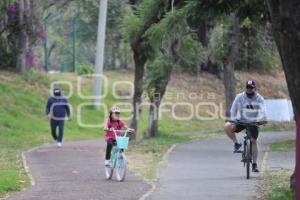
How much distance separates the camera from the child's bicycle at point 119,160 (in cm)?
1409

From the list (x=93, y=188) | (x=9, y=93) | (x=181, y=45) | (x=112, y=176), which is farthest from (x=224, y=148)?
(x=9, y=93)

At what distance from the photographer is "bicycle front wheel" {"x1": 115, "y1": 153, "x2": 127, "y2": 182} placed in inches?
556

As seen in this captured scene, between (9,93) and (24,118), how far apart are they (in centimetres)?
275

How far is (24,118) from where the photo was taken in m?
28.9

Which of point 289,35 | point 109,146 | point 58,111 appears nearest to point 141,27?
point 58,111

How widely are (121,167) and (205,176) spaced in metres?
1.77

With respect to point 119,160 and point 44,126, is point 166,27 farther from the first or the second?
point 44,126

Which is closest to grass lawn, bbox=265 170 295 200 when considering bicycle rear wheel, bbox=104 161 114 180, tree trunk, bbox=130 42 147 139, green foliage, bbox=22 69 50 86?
bicycle rear wheel, bbox=104 161 114 180

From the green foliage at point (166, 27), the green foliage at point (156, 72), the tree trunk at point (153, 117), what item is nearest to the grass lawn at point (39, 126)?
the tree trunk at point (153, 117)

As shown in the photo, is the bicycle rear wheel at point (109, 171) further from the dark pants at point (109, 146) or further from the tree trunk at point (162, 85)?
the tree trunk at point (162, 85)

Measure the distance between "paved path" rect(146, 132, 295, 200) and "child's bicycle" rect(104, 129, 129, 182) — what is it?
80 cm

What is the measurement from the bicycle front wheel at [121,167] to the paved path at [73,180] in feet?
0.44

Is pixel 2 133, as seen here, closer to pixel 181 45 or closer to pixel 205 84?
pixel 181 45

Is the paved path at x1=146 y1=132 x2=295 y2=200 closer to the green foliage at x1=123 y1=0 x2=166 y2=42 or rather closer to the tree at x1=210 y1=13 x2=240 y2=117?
the green foliage at x1=123 y1=0 x2=166 y2=42
